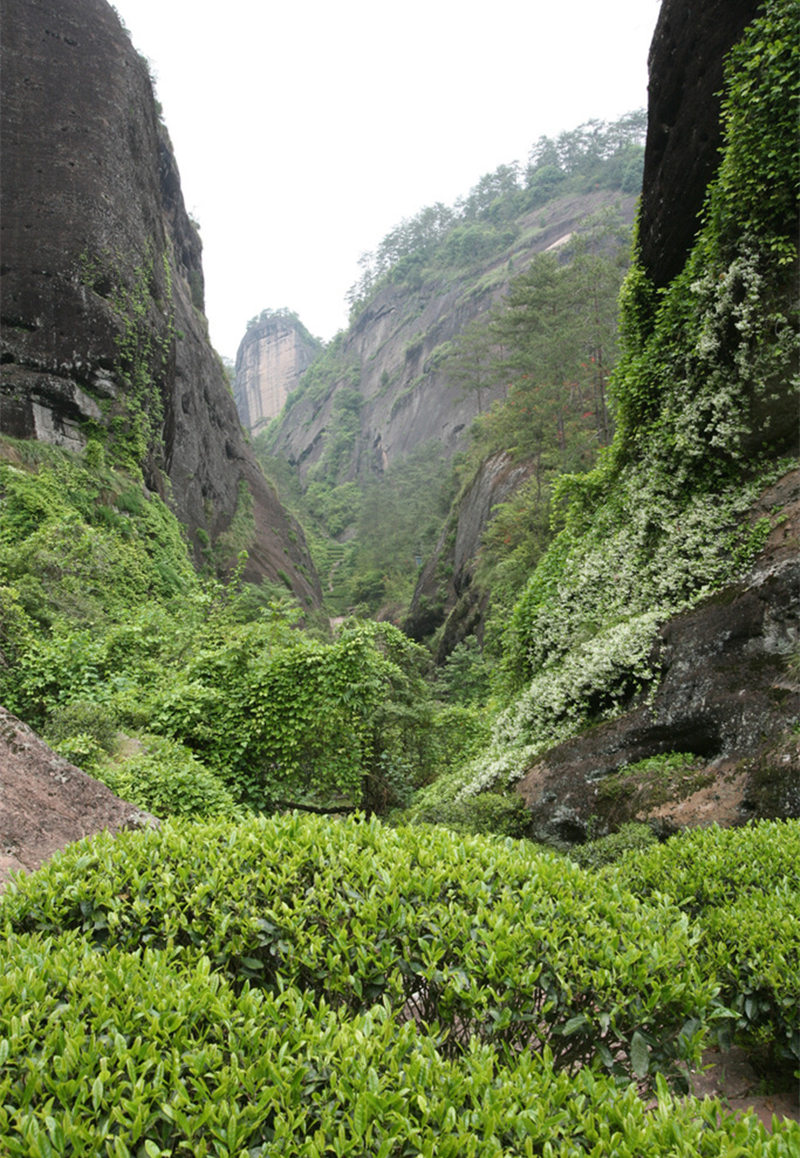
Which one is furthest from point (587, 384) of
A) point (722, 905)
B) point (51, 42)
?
point (722, 905)

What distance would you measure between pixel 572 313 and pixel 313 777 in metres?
23.1

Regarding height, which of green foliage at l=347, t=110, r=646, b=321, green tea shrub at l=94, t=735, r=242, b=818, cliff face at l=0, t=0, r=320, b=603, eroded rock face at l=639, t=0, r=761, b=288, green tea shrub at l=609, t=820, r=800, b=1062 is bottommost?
green tea shrub at l=609, t=820, r=800, b=1062

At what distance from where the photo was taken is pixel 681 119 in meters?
8.87

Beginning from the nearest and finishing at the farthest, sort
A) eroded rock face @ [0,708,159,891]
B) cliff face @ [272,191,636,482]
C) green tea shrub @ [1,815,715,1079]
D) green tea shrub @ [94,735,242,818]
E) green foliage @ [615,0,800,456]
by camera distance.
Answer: green tea shrub @ [1,815,715,1079] → eroded rock face @ [0,708,159,891] → green tea shrub @ [94,735,242,818] → green foliage @ [615,0,800,456] → cliff face @ [272,191,636,482]

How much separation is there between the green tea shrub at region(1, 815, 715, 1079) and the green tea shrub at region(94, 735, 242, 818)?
3.74 m

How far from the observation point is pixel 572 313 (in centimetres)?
Answer: 2559

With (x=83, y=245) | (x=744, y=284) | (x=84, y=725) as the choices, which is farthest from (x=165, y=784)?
(x=83, y=245)

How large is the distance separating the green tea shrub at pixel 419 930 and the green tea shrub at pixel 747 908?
43 centimetres

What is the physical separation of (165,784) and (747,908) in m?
5.77

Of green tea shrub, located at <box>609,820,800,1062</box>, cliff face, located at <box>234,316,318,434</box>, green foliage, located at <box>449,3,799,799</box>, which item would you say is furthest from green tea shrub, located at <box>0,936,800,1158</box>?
cliff face, located at <box>234,316,318,434</box>

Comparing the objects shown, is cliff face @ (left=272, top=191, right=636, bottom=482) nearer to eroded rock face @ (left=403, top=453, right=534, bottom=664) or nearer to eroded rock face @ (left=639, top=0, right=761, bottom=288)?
eroded rock face @ (left=403, top=453, right=534, bottom=664)

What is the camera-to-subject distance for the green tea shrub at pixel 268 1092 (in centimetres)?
172

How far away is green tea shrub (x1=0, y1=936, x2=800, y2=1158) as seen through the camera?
1725mm

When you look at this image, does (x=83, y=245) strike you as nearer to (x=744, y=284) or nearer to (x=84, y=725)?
(x=84, y=725)
